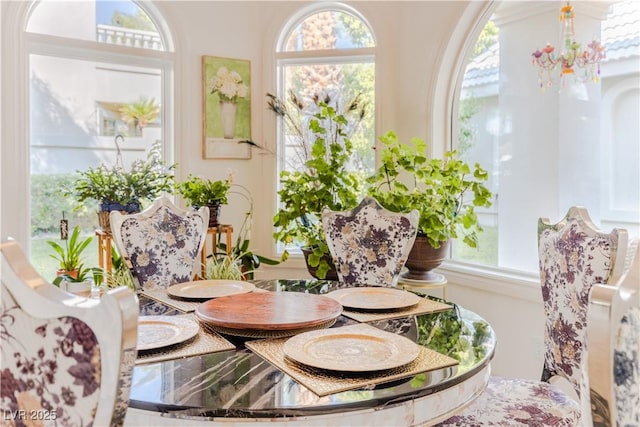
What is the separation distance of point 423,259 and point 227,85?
183 cm

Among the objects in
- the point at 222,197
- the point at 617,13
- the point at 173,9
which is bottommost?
the point at 222,197

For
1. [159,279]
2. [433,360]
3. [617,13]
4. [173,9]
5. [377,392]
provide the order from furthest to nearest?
[173,9] < [617,13] < [159,279] < [433,360] < [377,392]

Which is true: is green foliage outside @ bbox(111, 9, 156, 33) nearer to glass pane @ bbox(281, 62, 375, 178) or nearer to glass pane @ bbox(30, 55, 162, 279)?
Result: glass pane @ bbox(30, 55, 162, 279)

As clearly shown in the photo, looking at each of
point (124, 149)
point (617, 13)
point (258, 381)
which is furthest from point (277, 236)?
point (617, 13)

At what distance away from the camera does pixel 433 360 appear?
1112 mm

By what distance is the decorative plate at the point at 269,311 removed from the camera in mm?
1272

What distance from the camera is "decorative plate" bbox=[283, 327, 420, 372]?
103 centimetres


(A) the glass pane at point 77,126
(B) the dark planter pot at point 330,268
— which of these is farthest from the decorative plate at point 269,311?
(A) the glass pane at point 77,126

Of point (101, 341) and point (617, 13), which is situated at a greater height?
point (617, 13)

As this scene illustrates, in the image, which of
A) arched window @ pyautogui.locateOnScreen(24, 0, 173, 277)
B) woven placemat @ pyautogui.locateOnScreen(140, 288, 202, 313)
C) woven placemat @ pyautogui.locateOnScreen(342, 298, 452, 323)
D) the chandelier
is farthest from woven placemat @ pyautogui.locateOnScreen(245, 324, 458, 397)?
arched window @ pyautogui.locateOnScreen(24, 0, 173, 277)

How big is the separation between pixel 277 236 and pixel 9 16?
196cm

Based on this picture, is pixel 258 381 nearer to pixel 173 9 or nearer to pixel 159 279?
pixel 159 279

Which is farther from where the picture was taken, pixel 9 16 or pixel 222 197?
pixel 222 197

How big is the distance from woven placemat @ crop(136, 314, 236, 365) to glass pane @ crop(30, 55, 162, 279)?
2131 mm
